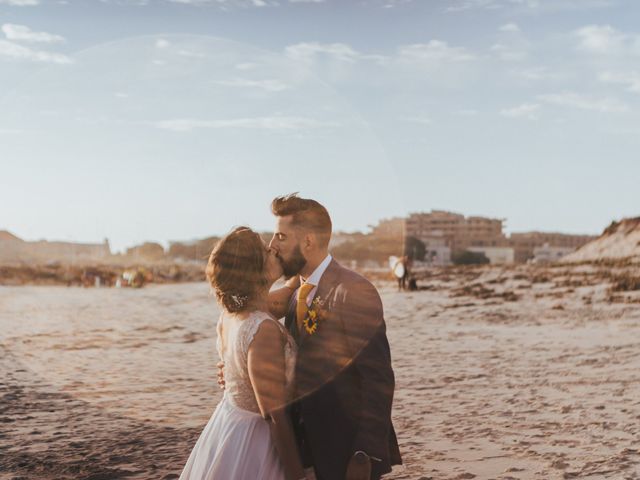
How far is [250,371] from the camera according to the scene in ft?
10.5

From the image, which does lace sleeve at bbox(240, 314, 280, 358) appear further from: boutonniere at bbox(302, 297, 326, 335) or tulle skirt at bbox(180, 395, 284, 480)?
tulle skirt at bbox(180, 395, 284, 480)

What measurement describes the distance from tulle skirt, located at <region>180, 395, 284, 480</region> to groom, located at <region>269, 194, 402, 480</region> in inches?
6.9

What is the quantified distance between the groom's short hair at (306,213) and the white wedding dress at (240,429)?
442 millimetres

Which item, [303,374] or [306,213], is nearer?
[303,374]

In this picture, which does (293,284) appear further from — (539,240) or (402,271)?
(539,240)

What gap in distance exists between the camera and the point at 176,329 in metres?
19.8

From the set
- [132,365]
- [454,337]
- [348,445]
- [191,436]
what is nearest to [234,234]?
[348,445]

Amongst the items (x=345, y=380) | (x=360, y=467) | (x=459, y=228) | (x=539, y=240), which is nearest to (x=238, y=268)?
(x=345, y=380)

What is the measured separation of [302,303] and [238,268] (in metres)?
0.32

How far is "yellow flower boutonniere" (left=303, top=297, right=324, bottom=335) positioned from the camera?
3.28 meters

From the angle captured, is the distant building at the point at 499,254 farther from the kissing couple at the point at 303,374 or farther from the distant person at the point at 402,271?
the kissing couple at the point at 303,374

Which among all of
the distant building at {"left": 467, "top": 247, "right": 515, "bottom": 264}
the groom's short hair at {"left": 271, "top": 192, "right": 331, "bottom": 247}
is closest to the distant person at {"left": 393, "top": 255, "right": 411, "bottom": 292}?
the groom's short hair at {"left": 271, "top": 192, "right": 331, "bottom": 247}

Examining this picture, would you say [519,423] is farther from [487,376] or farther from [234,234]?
[234,234]

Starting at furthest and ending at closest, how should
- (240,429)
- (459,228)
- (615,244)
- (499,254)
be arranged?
(459,228)
(499,254)
(615,244)
(240,429)
